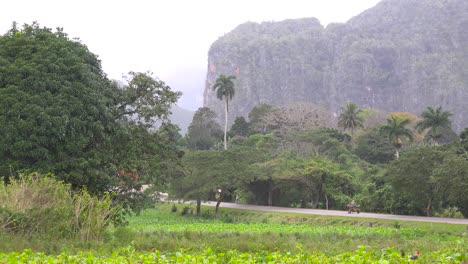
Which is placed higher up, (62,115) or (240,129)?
(240,129)

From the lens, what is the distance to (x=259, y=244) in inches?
574

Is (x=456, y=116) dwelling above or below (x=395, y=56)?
below

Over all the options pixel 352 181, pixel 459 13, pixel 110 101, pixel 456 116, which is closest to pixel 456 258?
pixel 110 101

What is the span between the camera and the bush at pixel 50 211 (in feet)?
41.7

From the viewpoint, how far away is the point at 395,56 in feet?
537

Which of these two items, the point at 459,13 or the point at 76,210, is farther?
the point at 459,13

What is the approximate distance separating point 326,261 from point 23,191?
924cm

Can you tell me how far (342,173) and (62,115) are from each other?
26.7 metres

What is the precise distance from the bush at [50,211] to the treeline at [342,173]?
1285cm

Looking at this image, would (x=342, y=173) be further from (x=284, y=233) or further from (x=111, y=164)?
(x=111, y=164)

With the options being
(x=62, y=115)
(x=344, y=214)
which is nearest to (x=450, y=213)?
(x=344, y=214)

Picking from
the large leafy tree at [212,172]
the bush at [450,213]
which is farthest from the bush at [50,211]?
the large leafy tree at [212,172]

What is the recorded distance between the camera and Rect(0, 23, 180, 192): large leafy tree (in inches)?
682

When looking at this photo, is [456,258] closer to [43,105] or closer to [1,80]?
[43,105]
